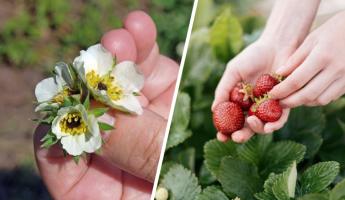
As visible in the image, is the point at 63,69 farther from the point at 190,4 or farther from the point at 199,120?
the point at 190,4

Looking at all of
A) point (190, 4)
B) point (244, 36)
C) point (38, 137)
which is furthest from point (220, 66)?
point (190, 4)

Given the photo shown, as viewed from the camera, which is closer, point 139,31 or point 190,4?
point 139,31

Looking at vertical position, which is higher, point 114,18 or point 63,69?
point 63,69

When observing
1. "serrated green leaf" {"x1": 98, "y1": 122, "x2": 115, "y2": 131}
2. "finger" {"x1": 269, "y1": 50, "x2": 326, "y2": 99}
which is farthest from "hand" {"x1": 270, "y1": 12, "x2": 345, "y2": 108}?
"serrated green leaf" {"x1": 98, "y1": 122, "x2": 115, "y2": 131}

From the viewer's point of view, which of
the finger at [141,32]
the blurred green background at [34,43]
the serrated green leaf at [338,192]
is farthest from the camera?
the blurred green background at [34,43]

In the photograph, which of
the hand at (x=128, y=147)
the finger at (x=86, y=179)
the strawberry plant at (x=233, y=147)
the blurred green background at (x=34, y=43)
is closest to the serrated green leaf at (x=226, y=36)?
the strawberry plant at (x=233, y=147)

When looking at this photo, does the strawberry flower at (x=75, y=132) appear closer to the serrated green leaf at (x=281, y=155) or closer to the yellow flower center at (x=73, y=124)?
the yellow flower center at (x=73, y=124)

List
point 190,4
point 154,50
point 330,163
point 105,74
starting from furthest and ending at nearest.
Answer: point 190,4, point 154,50, point 105,74, point 330,163

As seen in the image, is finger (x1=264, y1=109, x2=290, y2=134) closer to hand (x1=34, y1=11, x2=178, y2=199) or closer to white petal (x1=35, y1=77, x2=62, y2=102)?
hand (x1=34, y1=11, x2=178, y2=199)
